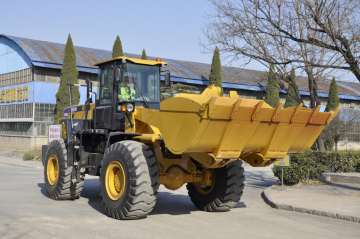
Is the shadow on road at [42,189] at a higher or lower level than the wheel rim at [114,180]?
lower

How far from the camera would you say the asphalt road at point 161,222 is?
6578 mm

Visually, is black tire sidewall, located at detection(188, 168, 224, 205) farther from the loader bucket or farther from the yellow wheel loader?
the loader bucket

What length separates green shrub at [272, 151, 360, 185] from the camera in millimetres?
13539

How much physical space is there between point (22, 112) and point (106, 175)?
29525 mm

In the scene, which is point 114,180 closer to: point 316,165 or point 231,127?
point 231,127

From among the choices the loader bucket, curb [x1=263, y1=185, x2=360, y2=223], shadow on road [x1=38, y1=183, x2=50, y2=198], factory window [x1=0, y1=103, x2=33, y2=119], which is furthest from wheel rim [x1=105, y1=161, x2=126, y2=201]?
factory window [x1=0, y1=103, x2=33, y2=119]

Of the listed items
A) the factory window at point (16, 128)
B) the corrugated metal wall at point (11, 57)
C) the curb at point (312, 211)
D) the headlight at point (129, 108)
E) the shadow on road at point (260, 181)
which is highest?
the corrugated metal wall at point (11, 57)

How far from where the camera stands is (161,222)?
753 cm

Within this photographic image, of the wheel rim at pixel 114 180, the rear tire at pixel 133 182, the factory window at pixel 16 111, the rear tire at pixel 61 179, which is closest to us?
the rear tire at pixel 133 182

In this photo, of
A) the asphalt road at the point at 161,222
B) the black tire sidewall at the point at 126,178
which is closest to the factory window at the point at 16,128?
the asphalt road at the point at 161,222

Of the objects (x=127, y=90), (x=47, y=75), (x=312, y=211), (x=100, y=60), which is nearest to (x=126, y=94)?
(x=127, y=90)

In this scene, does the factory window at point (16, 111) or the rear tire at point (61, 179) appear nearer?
the rear tire at point (61, 179)

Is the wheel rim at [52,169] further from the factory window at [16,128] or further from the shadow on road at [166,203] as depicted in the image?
the factory window at [16,128]

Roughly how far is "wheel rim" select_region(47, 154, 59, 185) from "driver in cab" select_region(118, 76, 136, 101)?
2773 mm
